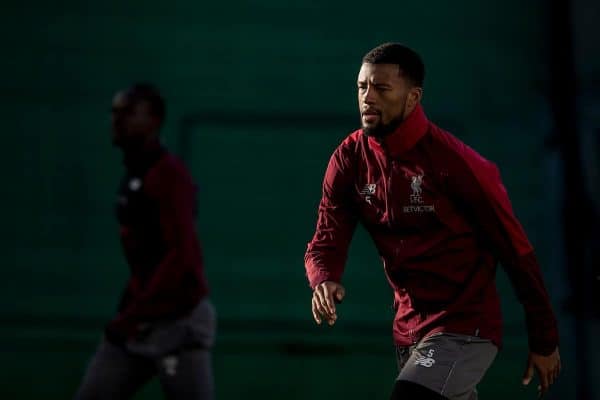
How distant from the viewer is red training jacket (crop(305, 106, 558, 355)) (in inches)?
117

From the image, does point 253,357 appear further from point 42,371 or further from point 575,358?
point 575,358

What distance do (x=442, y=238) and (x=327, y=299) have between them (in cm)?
49

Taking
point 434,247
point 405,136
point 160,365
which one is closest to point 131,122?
point 160,365

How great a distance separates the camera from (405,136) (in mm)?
3096

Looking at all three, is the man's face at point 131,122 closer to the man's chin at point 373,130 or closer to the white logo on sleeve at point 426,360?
the man's chin at point 373,130

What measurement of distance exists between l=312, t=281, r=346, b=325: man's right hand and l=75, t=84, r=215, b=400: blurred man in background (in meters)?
0.88

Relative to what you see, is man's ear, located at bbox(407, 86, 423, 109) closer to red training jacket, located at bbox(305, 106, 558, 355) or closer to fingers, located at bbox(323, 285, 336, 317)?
red training jacket, located at bbox(305, 106, 558, 355)

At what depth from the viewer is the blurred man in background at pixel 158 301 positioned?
3609 mm

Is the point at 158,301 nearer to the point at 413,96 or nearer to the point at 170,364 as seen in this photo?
the point at 170,364

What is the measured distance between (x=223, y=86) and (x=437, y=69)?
154cm

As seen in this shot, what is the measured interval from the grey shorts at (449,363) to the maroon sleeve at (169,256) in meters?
1.10

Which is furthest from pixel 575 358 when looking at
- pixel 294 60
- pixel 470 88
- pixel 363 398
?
pixel 294 60

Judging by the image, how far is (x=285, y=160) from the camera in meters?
5.98

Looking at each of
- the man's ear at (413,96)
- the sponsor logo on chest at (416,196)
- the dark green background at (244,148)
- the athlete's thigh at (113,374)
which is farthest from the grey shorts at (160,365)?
the dark green background at (244,148)
